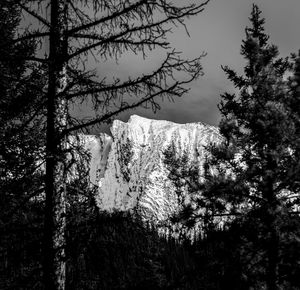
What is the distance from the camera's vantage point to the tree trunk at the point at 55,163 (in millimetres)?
4586

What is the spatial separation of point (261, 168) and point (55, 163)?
8.22 meters

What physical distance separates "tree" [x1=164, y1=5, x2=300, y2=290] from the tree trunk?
7.51 meters

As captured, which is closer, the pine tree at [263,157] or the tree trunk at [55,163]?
the tree trunk at [55,163]

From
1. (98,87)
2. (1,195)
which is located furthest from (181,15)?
(1,195)

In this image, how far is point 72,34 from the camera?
5.14 metres

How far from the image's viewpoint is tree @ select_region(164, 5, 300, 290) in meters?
11.1

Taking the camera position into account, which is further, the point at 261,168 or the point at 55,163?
the point at 261,168

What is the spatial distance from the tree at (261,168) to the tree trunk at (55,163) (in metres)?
7.51

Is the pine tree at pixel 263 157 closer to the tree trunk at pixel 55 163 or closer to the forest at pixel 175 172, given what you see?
the forest at pixel 175 172

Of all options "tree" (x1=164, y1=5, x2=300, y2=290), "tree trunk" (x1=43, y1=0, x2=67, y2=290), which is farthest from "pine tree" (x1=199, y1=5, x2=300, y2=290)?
"tree trunk" (x1=43, y1=0, x2=67, y2=290)

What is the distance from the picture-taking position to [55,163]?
4.86 meters

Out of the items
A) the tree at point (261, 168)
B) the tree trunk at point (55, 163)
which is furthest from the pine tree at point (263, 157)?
the tree trunk at point (55, 163)

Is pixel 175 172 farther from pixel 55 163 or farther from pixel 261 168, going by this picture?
pixel 55 163

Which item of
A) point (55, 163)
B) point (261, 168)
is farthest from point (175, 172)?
point (55, 163)
